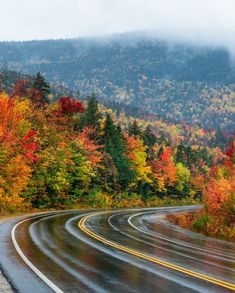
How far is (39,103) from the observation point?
61531 mm

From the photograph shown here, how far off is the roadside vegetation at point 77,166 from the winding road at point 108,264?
33.4 ft

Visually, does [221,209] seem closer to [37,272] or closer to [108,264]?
[108,264]

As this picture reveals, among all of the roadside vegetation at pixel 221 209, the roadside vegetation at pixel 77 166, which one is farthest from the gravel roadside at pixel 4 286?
the roadside vegetation at pixel 77 166

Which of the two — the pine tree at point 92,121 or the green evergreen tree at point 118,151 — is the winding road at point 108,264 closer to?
the pine tree at point 92,121

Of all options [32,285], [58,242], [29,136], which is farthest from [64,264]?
[29,136]

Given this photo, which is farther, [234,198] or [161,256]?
[234,198]

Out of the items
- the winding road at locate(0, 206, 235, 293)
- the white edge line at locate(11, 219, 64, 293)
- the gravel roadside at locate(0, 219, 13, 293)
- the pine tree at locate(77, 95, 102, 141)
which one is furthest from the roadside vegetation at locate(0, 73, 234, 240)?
the gravel roadside at locate(0, 219, 13, 293)

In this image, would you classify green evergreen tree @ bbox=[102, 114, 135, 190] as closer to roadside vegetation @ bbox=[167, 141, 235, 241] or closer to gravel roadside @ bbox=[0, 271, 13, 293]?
roadside vegetation @ bbox=[167, 141, 235, 241]

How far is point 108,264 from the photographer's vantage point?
13727mm

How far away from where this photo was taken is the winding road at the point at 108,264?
428 inches

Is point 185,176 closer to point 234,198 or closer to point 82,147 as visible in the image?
point 82,147

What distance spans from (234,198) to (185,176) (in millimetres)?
67824

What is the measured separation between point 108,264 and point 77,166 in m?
37.9

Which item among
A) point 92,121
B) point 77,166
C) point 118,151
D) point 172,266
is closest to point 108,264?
point 172,266
